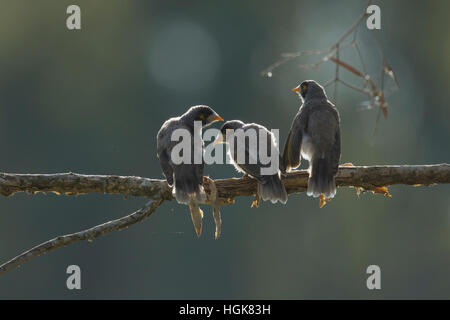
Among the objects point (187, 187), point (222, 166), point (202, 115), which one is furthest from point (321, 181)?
point (222, 166)

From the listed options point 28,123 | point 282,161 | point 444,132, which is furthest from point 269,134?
point 28,123

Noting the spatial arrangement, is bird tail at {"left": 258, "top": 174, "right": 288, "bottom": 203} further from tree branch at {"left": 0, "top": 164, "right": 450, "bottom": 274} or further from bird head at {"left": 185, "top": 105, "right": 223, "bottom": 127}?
bird head at {"left": 185, "top": 105, "right": 223, "bottom": 127}

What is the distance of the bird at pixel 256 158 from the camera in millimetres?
6961

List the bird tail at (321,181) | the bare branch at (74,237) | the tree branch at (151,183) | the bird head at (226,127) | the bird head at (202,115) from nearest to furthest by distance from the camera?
the bare branch at (74,237) < the tree branch at (151,183) < the bird tail at (321,181) < the bird head at (202,115) < the bird head at (226,127)

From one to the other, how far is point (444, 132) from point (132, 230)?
47.3ft

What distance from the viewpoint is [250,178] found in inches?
289

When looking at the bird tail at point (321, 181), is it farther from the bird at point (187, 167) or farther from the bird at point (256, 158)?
the bird at point (187, 167)

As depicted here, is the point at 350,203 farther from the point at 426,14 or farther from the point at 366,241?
the point at 426,14

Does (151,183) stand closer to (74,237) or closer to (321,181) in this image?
(74,237)

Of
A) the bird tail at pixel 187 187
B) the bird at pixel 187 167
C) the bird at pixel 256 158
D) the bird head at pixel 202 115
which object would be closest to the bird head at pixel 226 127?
the bird at pixel 256 158

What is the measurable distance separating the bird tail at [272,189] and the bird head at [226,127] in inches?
53.7

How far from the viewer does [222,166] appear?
30922 millimetres

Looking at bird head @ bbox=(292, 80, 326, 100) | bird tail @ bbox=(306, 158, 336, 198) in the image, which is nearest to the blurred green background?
bird head @ bbox=(292, 80, 326, 100)

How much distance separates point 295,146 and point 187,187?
1514 mm
